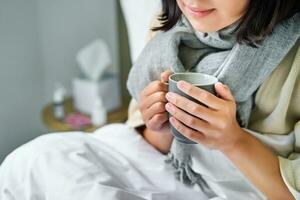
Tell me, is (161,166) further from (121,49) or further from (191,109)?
(121,49)

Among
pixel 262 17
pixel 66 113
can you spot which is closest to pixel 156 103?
pixel 262 17

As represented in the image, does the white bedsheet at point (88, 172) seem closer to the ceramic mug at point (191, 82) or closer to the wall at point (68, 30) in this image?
the ceramic mug at point (191, 82)

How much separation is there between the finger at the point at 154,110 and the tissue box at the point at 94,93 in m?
0.70

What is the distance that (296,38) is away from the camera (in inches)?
26.6

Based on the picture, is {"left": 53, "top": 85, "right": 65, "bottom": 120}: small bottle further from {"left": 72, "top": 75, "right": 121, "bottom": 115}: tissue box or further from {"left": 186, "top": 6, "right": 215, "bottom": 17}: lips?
{"left": 186, "top": 6, "right": 215, "bottom": 17}: lips

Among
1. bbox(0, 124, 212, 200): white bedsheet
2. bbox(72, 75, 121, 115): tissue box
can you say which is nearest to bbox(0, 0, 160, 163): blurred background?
bbox(72, 75, 121, 115): tissue box

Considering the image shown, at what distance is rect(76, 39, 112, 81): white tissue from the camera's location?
4.83 feet

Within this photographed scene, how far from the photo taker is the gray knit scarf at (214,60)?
0.68 m

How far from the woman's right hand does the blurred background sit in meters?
0.64

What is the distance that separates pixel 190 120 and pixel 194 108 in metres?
0.02

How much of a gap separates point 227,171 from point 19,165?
1.34 feet

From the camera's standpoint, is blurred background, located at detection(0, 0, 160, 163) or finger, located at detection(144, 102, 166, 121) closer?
finger, located at detection(144, 102, 166, 121)

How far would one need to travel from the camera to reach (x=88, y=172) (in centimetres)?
73

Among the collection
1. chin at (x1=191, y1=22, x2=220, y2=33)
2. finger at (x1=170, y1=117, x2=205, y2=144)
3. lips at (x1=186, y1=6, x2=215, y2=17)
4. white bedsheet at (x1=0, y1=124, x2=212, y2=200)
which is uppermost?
lips at (x1=186, y1=6, x2=215, y2=17)
